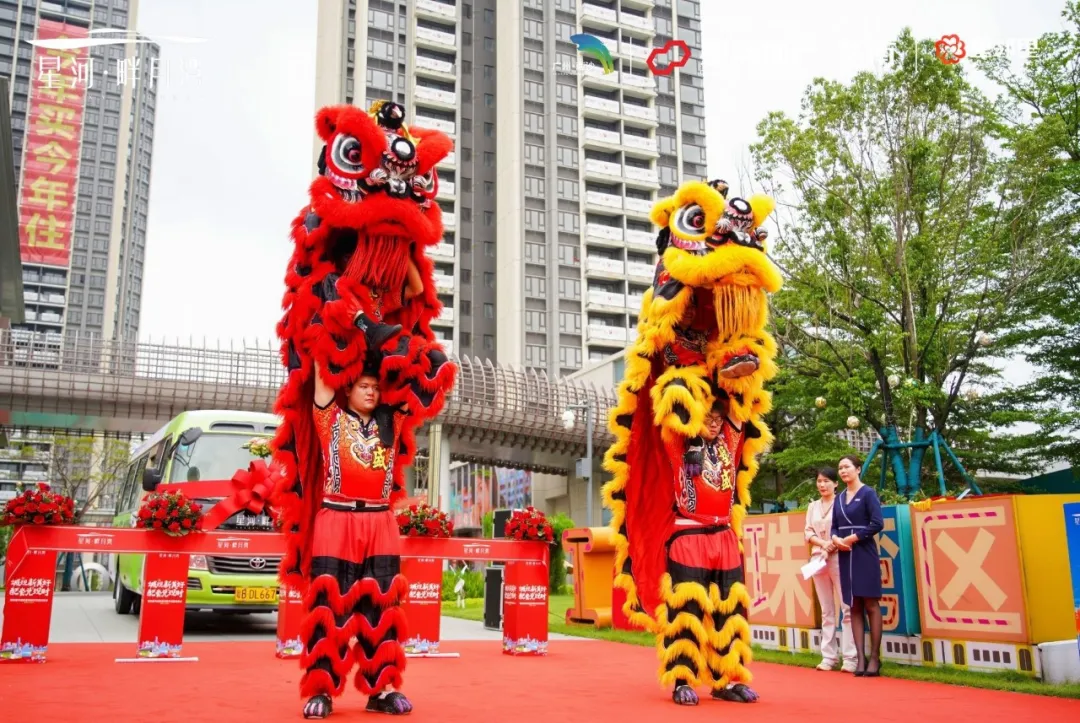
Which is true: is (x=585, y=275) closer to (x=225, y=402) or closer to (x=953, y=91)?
(x=225, y=402)

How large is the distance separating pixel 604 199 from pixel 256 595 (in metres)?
42.9

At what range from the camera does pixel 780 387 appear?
64.6 ft

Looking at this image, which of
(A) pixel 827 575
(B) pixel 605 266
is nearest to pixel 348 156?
(A) pixel 827 575

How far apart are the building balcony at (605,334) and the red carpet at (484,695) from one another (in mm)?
41040

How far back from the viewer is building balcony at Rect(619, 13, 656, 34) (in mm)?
52906

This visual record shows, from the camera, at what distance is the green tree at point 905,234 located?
1609cm

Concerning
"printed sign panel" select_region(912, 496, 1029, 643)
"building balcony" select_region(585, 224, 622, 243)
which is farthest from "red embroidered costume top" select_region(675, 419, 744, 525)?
"building balcony" select_region(585, 224, 622, 243)

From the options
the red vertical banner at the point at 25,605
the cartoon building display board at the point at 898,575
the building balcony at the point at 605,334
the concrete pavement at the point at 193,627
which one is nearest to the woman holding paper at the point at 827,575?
the cartoon building display board at the point at 898,575

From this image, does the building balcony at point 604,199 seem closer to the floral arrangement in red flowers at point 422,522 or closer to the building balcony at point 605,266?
the building balcony at point 605,266

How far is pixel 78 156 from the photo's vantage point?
2815 inches

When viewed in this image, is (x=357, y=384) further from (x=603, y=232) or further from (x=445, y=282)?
(x=603, y=232)

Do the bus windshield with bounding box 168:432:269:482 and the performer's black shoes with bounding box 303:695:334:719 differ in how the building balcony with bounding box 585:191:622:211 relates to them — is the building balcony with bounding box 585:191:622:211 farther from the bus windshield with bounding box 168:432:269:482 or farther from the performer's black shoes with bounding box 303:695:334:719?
the performer's black shoes with bounding box 303:695:334:719

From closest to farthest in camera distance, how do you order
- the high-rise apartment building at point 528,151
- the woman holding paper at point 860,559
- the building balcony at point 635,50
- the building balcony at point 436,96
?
1. the woman holding paper at point 860,559
2. the high-rise apartment building at point 528,151
3. the building balcony at point 436,96
4. the building balcony at point 635,50

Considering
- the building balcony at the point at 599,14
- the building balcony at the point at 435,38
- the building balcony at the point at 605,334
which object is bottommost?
the building balcony at the point at 605,334
